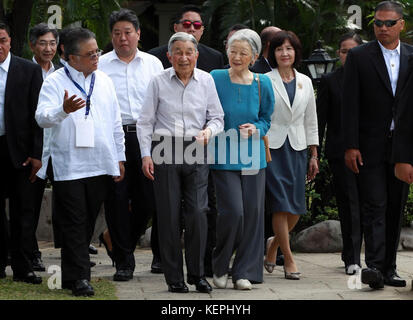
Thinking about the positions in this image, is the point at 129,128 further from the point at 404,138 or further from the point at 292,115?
the point at 404,138

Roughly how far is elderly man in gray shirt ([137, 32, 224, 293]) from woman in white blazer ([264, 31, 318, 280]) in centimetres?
113

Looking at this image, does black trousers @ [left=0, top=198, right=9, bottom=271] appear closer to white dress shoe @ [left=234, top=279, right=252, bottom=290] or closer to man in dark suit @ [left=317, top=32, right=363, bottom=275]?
white dress shoe @ [left=234, top=279, right=252, bottom=290]

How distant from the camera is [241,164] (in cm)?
797

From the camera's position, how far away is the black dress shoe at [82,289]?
751cm

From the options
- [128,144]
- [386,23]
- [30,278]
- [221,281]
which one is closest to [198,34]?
[128,144]

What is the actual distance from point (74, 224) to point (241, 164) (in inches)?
53.7

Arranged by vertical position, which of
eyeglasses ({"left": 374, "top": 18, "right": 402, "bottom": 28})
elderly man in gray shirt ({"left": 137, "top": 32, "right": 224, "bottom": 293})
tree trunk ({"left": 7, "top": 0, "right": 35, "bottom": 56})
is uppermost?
tree trunk ({"left": 7, "top": 0, "right": 35, "bottom": 56})

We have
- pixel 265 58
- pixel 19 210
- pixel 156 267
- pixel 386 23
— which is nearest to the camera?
pixel 386 23

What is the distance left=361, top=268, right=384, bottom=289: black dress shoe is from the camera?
767cm

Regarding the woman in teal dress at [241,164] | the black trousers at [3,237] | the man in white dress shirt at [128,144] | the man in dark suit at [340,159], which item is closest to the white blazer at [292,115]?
the man in dark suit at [340,159]

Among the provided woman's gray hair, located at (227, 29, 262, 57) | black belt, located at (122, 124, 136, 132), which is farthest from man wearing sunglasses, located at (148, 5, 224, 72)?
woman's gray hair, located at (227, 29, 262, 57)

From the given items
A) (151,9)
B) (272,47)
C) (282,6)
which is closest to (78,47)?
(272,47)

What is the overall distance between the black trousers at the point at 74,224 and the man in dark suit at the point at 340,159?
2.60m

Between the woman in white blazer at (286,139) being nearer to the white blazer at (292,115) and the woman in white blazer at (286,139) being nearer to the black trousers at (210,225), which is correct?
the white blazer at (292,115)
